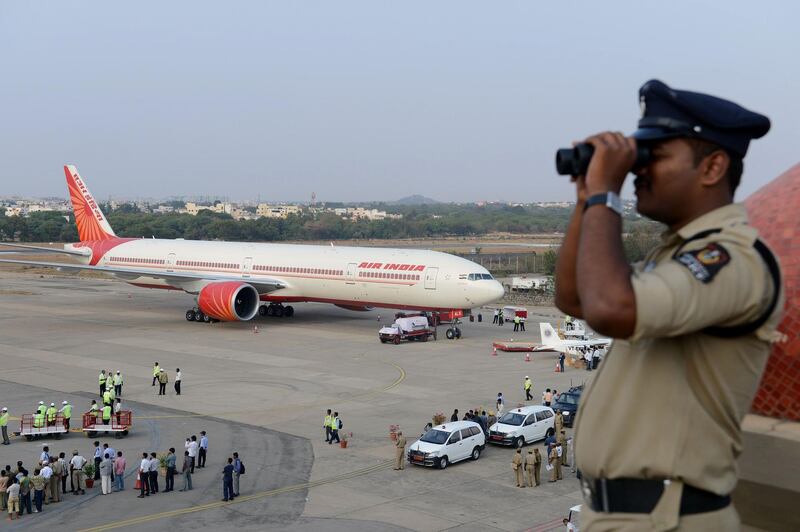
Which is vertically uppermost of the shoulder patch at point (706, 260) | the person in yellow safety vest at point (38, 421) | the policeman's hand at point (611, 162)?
the policeman's hand at point (611, 162)

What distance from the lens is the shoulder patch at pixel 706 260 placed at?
2430 millimetres

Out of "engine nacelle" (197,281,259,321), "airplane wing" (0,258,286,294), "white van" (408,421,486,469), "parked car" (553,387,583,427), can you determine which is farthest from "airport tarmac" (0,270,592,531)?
"parked car" (553,387,583,427)

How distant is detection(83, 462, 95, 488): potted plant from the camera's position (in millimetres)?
18500

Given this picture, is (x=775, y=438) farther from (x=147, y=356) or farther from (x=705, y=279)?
(x=147, y=356)

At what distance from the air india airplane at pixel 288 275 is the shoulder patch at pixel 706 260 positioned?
112ft

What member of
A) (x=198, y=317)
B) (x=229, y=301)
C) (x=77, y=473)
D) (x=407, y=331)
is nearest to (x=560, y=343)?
(x=407, y=331)

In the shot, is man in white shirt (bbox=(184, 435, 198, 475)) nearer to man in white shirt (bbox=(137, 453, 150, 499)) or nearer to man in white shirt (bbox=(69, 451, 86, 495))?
man in white shirt (bbox=(137, 453, 150, 499))

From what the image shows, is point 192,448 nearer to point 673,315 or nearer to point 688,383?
point 688,383

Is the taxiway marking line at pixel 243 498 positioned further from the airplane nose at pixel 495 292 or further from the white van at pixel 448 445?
the airplane nose at pixel 495 292

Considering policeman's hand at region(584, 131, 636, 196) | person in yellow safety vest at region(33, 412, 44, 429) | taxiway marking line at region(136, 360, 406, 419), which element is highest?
policeman's hand at region(584, 131, 636, 196)

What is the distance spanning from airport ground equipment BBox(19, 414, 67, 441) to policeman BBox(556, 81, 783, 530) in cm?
2132

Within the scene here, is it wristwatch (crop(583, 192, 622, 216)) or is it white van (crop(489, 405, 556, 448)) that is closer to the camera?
wristwatch (crop(583, 192, 622, 216))

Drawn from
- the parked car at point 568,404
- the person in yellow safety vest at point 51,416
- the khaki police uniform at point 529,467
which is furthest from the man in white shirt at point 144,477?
the parked car at point 568,404

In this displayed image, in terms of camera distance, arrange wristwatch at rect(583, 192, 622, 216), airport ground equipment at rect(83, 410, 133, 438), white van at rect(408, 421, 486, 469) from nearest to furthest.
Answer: wristwatch at rect(583, 192, 622, 216)
white van at rect(408, 421, 486, 469)
airport ground equipment at rect(83, 410, 133, 438)
